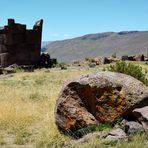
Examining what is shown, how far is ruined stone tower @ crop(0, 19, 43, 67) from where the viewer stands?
42.1 metres

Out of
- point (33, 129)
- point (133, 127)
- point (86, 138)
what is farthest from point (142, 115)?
point (33, 129)

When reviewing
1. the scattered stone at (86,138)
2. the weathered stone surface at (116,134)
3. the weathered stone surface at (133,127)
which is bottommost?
the scattered stone at (86,138)

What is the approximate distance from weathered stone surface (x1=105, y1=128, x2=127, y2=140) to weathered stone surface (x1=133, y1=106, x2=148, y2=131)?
17.7 inches

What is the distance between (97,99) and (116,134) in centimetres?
123

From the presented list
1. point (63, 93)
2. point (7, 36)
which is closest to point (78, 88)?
point (63, 93)

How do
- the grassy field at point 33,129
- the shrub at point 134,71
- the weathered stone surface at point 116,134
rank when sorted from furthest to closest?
the shrub at point 134,71 < the weathered stone surface at point 116,134 < the grassy field at point 33,129

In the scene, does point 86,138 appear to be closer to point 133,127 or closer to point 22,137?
point 133,127

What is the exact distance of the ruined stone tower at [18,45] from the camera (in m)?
42.1

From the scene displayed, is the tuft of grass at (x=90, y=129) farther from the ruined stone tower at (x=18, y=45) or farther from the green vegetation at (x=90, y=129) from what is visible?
the ruined stone tower at (x=18, y=45)

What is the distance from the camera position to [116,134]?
941cm

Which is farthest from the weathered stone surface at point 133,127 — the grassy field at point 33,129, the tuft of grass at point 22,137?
the tuft of grass at point 22,137

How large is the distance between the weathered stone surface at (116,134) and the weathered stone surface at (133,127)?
12cm

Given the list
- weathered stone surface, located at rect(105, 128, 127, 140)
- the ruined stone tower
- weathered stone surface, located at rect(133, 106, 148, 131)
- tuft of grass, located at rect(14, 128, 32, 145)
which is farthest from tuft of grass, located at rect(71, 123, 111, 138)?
the ruined stone tower

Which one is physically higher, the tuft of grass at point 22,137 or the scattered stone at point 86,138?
the scattered stone at point 86,138
